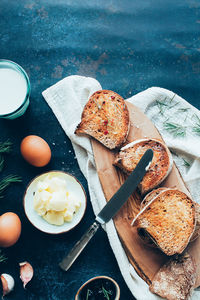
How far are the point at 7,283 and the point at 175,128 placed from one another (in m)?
1.45

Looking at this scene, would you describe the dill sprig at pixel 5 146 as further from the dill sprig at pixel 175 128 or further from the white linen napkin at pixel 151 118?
the dill sprig at pixel 175 128

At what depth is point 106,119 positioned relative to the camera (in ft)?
6.49

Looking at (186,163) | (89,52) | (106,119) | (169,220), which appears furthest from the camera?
(89,52)

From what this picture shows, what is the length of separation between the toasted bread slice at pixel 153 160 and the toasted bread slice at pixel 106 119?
8 centimetres

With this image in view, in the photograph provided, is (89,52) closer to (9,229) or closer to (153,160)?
(153,160)

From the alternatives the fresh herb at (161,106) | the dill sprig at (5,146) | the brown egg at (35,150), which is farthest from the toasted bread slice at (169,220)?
the dill sprig at (5,146)

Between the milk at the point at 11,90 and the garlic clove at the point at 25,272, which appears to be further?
the garlic clove at the point at 25,272

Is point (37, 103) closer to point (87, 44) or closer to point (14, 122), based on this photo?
point (14, 122)

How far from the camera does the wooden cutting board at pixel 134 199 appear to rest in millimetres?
1931

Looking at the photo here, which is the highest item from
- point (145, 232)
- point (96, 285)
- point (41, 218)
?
point (145, 232)

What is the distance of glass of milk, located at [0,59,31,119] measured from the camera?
1939 millimetres

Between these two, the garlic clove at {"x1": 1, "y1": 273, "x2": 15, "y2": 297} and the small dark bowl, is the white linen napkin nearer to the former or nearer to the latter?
the small dark bowl

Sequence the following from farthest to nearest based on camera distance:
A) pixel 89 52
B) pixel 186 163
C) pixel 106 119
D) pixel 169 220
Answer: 1. pixel 89 52
2. pixel 186 163
3. pixel 106 119
4. pixel 169 220

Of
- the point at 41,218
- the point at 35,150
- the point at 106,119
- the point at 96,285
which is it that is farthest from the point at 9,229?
the point at 106,119
